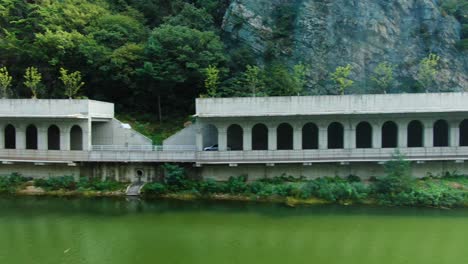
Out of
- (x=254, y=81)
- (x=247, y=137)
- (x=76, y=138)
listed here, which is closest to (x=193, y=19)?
(x=254, y=81)

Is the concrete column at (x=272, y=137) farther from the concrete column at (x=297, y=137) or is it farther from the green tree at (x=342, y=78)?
the green tree at (x=342, y=78)

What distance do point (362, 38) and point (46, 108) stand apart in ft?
90.8

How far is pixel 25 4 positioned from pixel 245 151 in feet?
99.7

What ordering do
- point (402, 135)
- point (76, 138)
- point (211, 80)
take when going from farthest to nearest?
1. point (211, 80)
2. point (76, 138)
3. point (402, 135)

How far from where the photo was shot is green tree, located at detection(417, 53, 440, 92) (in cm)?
3300

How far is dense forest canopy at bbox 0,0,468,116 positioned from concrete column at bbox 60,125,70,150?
9038 millimetres

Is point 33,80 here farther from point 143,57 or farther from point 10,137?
point 143,57

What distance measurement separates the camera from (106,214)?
70.4ft

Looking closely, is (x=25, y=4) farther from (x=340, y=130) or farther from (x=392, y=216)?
(x=392, y=216)

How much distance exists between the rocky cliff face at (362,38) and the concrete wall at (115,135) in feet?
49.2

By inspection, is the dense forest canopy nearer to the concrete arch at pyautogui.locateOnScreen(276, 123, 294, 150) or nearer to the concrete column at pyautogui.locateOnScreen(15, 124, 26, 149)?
the concrete arch at pyautogui.locateOnScreen(276, 123, 294, 150)

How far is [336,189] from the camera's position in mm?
23984

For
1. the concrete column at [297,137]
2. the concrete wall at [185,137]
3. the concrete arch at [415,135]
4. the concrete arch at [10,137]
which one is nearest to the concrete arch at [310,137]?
the concrete column at [297,137]

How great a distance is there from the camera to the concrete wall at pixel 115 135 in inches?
1153
